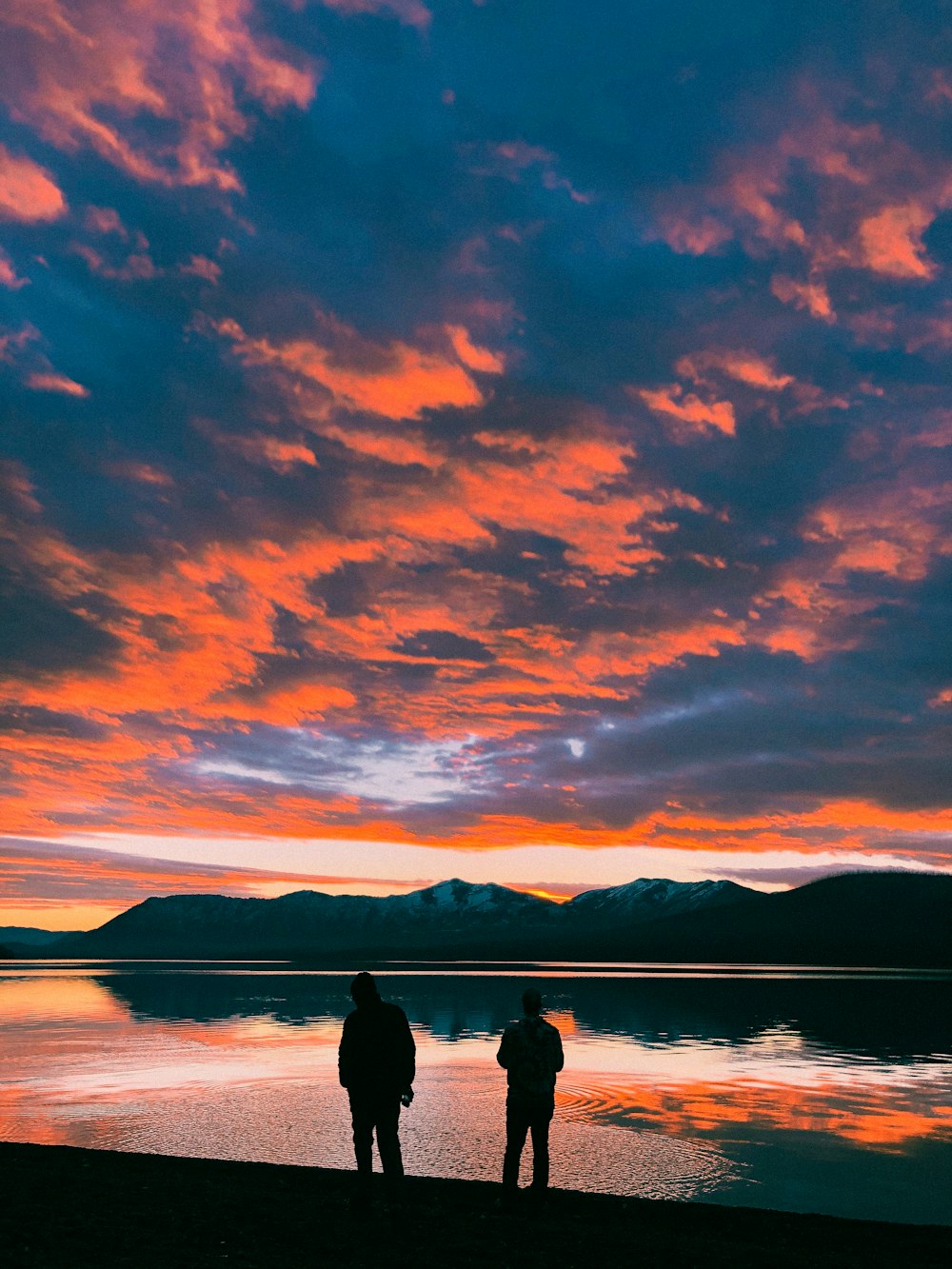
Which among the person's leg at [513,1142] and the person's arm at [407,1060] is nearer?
the person's arm at [407,1060]

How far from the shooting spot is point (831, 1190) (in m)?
18.2

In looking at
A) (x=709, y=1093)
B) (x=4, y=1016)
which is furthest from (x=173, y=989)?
(x=709, y=1093)

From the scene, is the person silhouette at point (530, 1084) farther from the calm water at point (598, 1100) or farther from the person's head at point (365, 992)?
the calm water at point (598, 1100)

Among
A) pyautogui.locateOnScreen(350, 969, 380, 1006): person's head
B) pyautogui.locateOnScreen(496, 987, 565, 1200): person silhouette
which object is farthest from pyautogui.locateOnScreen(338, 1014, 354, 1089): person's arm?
pyautogui.locateOnScreen(496, 987, 565, 1200): person silhouette

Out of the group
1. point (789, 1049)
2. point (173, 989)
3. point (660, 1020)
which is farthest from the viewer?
point (173, 989)

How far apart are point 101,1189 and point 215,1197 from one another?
1932mm

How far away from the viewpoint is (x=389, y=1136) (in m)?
14.0

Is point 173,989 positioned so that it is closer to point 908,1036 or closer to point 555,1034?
point 908,1036

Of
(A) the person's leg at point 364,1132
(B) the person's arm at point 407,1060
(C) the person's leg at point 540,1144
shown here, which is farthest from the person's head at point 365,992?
(C) the person's leg at point 540,1144

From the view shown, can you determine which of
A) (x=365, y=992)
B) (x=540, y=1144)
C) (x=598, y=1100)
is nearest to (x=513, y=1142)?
(x=540, y=1144)

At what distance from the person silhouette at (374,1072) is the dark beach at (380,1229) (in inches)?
35.3

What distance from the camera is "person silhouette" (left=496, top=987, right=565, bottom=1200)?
1400 cm

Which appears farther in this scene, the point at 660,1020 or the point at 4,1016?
the point at 4,1016

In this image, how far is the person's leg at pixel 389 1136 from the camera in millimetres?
13797
